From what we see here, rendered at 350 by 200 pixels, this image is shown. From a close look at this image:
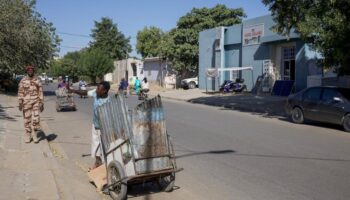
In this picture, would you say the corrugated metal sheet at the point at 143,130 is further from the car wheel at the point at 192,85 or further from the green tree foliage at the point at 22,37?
the car wheel at the point at 192,85

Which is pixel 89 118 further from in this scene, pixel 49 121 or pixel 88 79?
pixel 88 79

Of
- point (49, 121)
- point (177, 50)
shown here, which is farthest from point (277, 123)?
point (177, 50)

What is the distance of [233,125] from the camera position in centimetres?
1612

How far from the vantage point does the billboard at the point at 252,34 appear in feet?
114

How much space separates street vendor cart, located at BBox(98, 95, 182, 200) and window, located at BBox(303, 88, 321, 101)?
1073 cm

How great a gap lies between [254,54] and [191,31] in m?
13.1

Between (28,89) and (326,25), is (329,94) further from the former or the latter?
(28,89)

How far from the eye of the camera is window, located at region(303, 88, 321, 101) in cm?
1662

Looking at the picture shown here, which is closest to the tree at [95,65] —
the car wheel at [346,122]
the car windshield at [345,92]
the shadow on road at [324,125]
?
the shadow on road at [324,125]

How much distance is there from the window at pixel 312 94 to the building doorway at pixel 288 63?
15.0 m

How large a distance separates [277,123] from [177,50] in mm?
30474

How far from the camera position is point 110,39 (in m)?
92.1

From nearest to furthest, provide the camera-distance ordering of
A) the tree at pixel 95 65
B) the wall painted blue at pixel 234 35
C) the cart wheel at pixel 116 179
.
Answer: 1. the cart wheel at pixel 116 179
2. the wall painted blue at pixel 234 35
3. the tree at pixel 95 65

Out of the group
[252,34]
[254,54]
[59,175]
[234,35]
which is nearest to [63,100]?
[59,175]
